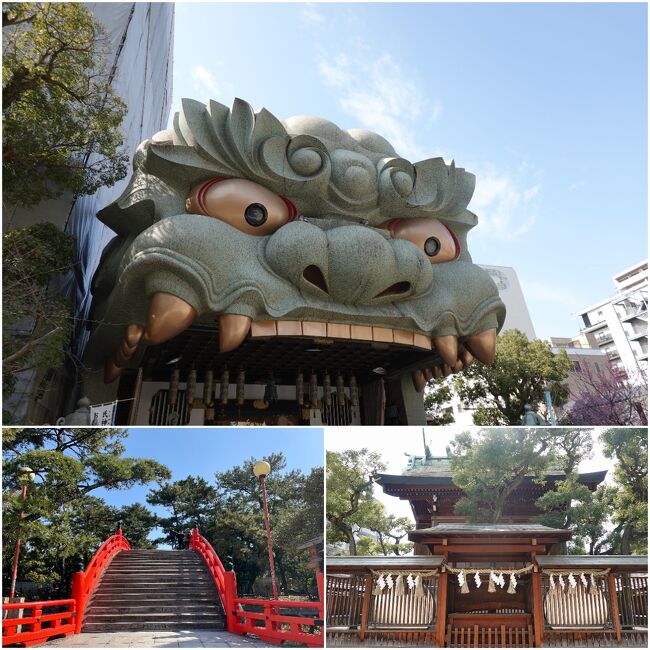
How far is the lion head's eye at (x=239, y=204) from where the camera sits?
7969mm

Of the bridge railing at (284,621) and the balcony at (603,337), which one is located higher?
A: the balcony at (603,337)

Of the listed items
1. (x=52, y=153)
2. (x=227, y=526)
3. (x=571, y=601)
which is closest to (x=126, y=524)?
(x=227, y=526)

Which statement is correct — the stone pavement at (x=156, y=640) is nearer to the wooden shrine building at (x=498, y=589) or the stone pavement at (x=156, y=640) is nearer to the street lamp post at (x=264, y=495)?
the street lamp post at (x=264, y=495)

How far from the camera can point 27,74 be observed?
26.7 ft

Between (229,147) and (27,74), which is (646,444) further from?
(27,74)

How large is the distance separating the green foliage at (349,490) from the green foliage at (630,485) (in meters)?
2.89

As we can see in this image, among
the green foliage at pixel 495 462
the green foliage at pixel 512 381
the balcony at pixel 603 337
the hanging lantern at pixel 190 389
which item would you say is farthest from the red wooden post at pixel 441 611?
the balcony at pixel 603 337

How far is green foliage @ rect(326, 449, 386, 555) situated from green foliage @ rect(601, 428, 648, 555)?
→ 2.89 m

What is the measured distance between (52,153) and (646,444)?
9.99m

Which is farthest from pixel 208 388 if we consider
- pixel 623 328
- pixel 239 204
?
pixel 623 328

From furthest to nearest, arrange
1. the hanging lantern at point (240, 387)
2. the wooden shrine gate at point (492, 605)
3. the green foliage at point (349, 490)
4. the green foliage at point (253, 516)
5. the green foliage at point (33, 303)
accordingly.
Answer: the hanging lantern at point (240, 387), the green foliage at point (33, 303), the wooden shrine gate at point (492, 605), the green foliage at point (349, 490), the green foliage at point (253, 516)

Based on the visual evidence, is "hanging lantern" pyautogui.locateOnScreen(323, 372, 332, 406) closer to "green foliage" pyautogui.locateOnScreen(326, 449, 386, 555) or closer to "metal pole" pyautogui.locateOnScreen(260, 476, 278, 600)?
"green foliage" pyautogui.locateOnScreen(326, 449, 386, 555)

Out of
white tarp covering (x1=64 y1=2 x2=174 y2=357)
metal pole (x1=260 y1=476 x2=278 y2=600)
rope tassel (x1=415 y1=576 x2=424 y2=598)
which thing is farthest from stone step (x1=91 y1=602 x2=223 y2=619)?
white tarp covering (x1=64 y1=2 x2=174 y2=357)

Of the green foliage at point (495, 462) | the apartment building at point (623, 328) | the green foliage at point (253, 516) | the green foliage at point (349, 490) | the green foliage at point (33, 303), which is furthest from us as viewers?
the apartment building at point (623, 328)
